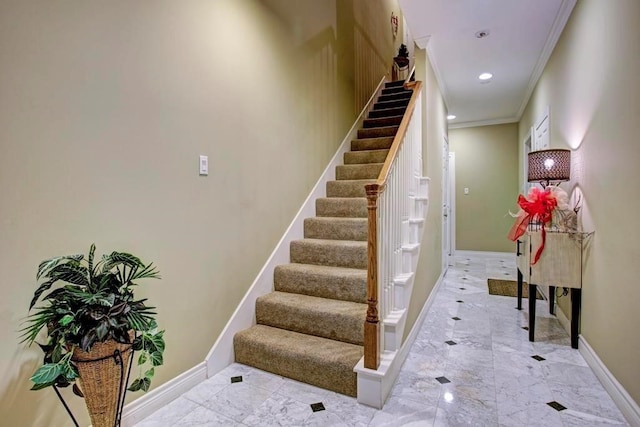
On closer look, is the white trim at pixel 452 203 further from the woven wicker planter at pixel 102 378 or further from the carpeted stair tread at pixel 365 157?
the woven wicker planter at pixel 102 378

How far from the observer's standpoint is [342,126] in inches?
163

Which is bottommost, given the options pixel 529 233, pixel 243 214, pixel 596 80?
pixel 529 233

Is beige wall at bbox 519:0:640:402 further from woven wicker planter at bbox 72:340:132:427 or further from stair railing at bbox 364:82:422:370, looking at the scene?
woven wicker planter at bbox 72:340:132:427

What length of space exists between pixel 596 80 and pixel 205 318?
2983 millimetres

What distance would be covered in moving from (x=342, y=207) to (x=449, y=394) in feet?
6.06

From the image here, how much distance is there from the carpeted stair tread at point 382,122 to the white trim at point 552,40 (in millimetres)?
1633

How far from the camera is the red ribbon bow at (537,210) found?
2.67 meters

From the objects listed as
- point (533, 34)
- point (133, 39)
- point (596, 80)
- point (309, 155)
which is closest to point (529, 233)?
point (596, 80)

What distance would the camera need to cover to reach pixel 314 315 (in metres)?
2.33

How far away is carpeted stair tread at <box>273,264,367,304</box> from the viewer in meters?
2.46

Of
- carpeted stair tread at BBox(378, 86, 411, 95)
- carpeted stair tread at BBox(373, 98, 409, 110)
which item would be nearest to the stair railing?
carpeted stair tread at BBox(373, 98, 409, 110)

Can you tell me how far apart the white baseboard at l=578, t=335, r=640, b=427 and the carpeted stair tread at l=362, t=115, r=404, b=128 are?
316 cm

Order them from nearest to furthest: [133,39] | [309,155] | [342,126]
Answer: [133,39] < [309,155] < [342,126]

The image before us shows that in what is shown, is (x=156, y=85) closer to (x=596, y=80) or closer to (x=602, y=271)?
(x=596, y=80)
